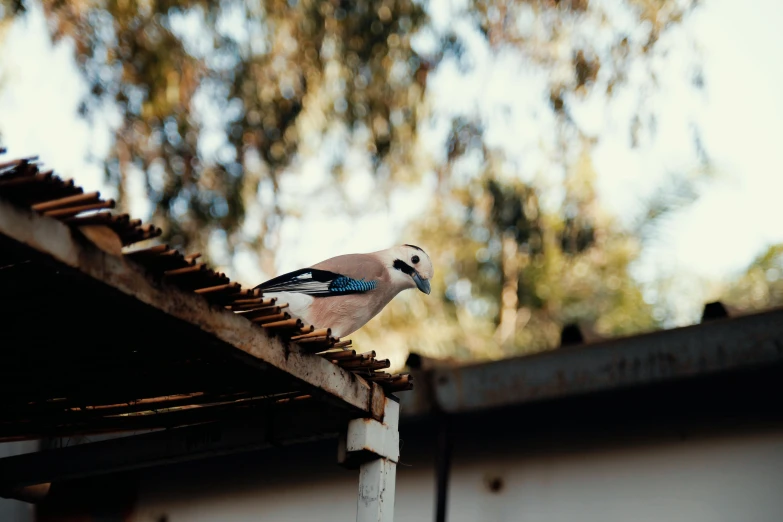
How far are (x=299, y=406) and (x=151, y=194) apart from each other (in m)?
9.98

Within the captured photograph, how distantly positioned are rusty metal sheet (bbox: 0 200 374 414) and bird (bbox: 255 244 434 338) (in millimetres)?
1748

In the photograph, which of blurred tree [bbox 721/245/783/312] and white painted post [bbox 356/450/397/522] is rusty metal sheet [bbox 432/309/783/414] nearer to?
white painted post [bbox 356/450/397/522]

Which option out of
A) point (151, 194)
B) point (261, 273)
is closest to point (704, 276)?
point (261, 273)

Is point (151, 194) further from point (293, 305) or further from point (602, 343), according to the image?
point (602, 343)

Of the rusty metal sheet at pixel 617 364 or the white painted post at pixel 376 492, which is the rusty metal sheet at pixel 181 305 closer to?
the white painted post at pixel 376 492

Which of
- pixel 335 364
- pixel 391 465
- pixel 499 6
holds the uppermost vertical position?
pixel 499 6

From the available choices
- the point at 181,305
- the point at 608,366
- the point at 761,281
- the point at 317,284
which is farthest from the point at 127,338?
A: the point at 761,281

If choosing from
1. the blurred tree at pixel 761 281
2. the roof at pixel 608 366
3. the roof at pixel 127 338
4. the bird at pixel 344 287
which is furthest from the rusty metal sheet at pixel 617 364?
the blurred tree at pixel 761 281

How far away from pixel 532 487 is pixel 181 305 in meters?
3.49

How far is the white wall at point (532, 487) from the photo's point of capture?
17.7ft

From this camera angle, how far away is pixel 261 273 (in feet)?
59.6

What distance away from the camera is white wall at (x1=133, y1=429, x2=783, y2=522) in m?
5.41

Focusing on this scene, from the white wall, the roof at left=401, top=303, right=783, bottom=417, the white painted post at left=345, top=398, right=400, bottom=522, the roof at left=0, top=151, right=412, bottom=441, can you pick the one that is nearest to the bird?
the roof at left=401, top=303, right=783, bottom=417

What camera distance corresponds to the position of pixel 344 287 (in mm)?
6094
